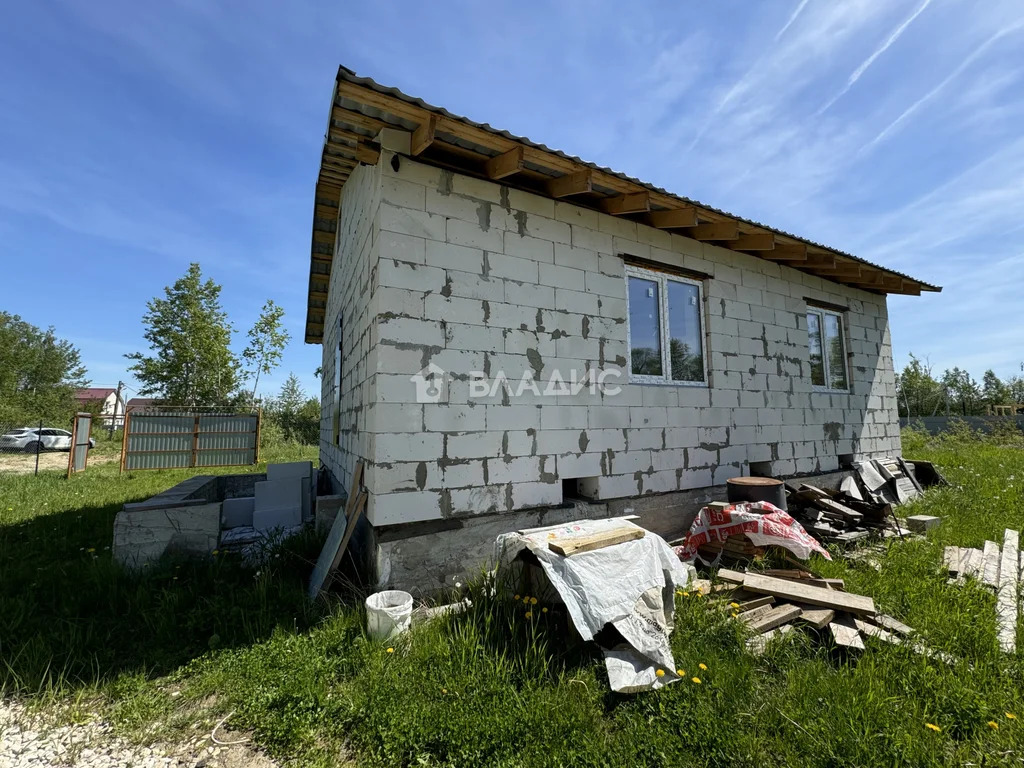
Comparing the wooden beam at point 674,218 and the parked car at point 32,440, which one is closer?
the wooden beam at point 674,218

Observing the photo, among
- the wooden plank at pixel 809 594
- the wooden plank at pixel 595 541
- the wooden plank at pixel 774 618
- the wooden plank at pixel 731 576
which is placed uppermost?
the wooden plank at pixel 595 541

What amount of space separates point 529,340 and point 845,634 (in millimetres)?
3319

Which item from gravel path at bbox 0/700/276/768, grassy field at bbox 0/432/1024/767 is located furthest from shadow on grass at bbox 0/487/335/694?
gravel path at bbox 0/700/276/768

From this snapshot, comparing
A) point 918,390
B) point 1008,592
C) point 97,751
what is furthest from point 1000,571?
point 918,390

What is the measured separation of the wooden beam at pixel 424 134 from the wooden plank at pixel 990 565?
6.16 meters

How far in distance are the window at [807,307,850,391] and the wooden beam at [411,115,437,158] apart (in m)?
6.61

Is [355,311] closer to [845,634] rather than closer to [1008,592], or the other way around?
[845,634]

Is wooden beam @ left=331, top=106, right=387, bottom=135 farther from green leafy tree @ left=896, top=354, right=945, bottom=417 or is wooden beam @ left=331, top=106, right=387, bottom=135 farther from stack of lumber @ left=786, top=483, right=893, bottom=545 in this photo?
green leafy tree @ left=896, top=354, right=945, bottom=417

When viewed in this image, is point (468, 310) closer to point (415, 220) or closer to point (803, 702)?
point (415, 220)

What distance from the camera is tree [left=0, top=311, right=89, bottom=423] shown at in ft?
102

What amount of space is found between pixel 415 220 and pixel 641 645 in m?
3.72

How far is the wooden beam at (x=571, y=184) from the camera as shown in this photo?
430 cm

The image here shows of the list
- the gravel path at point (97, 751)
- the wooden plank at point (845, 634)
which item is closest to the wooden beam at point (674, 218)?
the wooden plank at point (845, 634)

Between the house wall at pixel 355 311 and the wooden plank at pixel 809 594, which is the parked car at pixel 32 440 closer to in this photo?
the house wall at pixel 355 311
